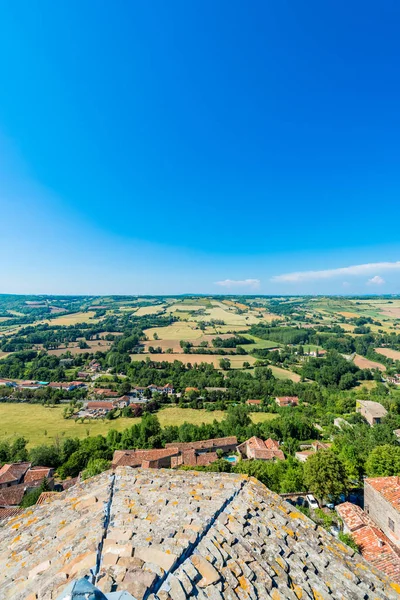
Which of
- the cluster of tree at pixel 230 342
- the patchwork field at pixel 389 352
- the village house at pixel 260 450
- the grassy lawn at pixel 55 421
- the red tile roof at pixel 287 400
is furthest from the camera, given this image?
the cluster of tree at pixel 230 342

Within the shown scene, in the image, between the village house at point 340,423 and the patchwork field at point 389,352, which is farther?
the patchwork field at point 389,352

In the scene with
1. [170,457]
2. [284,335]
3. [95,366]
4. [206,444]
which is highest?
[284,335]

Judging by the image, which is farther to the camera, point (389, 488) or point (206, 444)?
point (206, 444)

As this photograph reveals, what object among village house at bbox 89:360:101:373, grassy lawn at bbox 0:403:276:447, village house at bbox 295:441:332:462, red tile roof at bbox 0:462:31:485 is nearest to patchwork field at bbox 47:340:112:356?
village house at bbox 89:360:101:373

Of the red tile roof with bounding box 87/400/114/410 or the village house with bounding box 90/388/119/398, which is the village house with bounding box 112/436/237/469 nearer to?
the red tile roof with bounding box 87/400/114/410

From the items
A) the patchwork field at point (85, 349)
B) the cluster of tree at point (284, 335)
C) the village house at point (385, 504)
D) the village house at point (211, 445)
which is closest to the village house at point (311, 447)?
the village house at point (211, 445)

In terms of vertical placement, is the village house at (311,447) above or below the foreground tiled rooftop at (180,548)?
below

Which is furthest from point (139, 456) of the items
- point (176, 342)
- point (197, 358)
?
point (176, 342)

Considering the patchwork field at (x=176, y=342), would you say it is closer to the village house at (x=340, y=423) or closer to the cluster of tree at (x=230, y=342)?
the cluster of tree at (x=230, y=342)

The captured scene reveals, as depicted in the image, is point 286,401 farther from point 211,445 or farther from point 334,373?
point 211,445
